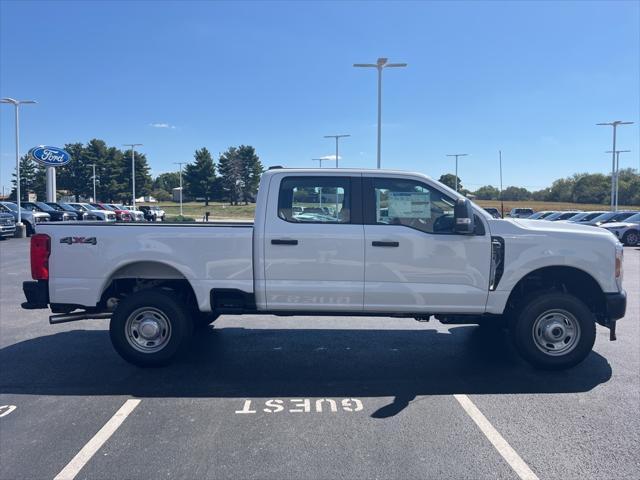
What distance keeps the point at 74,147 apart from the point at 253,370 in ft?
288

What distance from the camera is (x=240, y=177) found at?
75.6 m

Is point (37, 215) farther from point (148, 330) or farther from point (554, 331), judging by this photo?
point (554, 331)

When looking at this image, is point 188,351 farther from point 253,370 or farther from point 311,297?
point 311,297

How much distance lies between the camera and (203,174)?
77.0 meters

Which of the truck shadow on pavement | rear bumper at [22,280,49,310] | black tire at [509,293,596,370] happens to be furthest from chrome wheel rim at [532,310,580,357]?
rear bumper at [22,280,49,310]

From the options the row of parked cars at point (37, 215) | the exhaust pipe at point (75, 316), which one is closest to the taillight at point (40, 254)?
the exhaust pipe at point (75, 316)

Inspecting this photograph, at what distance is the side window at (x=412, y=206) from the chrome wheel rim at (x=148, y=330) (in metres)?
2.52

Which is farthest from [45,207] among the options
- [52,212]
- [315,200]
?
[315,200]

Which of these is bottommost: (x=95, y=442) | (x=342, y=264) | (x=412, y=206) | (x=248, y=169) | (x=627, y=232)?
(x=95, y=442)

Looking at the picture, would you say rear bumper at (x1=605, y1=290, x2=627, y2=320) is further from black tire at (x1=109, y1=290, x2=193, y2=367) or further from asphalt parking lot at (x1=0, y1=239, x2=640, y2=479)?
black tire at (x1=109, y1=290, x2=193, y2=367)

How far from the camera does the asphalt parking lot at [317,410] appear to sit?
12.0ft

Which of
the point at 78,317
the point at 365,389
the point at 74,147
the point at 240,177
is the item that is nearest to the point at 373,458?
the point at 365,389

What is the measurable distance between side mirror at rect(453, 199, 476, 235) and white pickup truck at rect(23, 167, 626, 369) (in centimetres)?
12

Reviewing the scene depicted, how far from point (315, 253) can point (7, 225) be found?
23.6 metres
